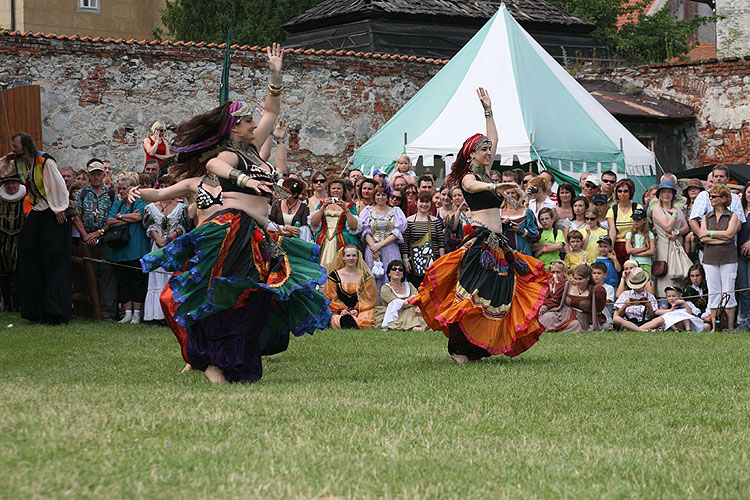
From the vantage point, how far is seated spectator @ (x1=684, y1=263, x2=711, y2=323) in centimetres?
A: 1234

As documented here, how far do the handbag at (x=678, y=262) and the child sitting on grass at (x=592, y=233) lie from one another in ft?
2.62

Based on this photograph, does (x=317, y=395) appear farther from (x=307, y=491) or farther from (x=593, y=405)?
(x=307, y=491)

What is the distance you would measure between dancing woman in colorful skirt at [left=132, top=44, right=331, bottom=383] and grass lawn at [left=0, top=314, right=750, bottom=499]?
376mm

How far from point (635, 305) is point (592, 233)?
Result: 3.55 ft

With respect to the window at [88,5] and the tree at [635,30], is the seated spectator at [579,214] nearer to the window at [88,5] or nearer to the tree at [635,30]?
the tree at [635,30]

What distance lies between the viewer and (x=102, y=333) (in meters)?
11.2

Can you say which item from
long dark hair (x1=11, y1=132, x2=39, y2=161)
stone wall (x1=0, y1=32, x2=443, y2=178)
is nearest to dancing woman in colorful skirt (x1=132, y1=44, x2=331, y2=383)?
long dark hair (x1=11, y1=132, x2=39, y2=161)

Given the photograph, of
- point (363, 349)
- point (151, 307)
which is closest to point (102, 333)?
point (151, 307)

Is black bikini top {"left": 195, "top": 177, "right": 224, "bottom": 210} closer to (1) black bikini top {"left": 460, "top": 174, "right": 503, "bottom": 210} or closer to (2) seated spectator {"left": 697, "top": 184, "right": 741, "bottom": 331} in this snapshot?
(1) black bikini top {"left": 460, "top": 174, "right": 503, "bottom": 210}

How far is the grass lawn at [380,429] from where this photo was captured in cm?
417

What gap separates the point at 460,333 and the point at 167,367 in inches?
90.7

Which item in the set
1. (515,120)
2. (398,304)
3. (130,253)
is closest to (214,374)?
(398,304)

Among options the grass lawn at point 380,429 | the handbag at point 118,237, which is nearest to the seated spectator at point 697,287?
the grass lawn at point 380,429

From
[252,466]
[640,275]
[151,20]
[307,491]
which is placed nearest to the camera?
[307,491]
